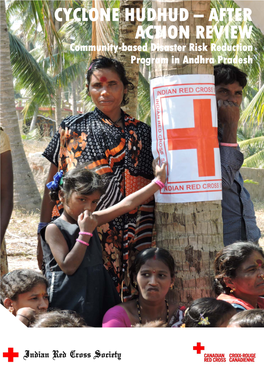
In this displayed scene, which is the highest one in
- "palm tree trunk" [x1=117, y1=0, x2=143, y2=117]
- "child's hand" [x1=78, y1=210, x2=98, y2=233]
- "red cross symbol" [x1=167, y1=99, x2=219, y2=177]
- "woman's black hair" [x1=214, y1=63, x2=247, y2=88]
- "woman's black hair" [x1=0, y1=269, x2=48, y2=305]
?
"palm tree trunk" [x1=117, y1=0, x2=143, y2=117]

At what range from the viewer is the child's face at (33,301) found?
2.22 m

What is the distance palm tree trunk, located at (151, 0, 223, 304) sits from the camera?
93.8 inches

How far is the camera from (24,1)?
14.2 meters

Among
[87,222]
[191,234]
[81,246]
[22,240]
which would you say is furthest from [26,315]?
[22,240]

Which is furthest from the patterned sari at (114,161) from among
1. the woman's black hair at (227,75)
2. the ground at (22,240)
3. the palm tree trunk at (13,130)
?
the palm tree trunk at (13,130)

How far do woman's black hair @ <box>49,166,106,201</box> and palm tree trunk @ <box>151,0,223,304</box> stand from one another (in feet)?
1.29

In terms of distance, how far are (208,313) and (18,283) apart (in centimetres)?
95

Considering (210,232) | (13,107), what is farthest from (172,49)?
(13,107)

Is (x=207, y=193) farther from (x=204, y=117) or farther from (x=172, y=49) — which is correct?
(x=172, y=49)

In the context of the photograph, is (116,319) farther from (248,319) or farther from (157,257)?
(248,319)

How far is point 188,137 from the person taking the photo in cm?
234

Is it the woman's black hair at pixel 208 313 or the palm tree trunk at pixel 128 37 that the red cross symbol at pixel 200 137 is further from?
the palm tree trunk at pixel 128 37
